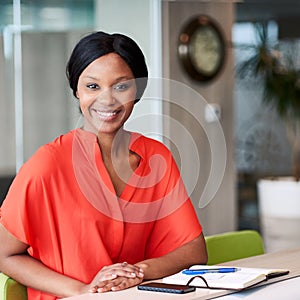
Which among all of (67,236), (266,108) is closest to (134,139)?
(67,236)

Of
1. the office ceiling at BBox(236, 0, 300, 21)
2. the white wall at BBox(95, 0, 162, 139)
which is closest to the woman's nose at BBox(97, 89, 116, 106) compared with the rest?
the white wall at BBox(95, 0, 162, 139)

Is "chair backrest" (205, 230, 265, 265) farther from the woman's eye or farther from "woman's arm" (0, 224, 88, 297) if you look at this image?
the woman's eye

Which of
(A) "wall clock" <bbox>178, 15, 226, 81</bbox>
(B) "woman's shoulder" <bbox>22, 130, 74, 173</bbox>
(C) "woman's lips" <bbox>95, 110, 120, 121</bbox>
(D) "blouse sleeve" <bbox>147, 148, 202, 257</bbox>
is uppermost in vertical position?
(A) "wall clock" <bbox>178, 15, 226, 81</bbox>

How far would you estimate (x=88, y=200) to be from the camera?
2.58 m

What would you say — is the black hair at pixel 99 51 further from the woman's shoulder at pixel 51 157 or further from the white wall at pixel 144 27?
the white wall at pixel 144 27

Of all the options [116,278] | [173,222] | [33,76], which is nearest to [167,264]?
[173,222]

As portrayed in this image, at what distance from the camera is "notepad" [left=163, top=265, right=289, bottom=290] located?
92.9 inches

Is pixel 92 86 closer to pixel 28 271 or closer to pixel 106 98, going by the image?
pixel 106 98

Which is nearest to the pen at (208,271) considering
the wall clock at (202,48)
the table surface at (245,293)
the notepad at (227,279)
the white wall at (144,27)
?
the notepad at (227,279)

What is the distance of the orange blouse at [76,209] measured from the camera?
254cm

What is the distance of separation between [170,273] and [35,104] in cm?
291

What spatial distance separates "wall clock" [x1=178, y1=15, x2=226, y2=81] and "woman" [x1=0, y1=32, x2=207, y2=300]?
11.4ft

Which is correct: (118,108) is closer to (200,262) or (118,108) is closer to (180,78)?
(200,262)

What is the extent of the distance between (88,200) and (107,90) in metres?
0.35
